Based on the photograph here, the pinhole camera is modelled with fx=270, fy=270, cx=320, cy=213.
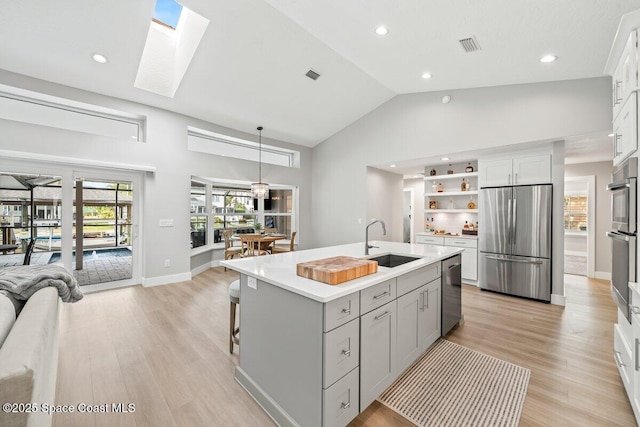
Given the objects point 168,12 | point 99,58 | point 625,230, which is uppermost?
point 168,12

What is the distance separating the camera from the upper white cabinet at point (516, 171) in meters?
4.03

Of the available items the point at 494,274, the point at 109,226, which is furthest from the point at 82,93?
the point at 494,274

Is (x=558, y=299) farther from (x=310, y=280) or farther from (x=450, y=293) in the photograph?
(x=310, y=280)

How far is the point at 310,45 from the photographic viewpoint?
3.80m

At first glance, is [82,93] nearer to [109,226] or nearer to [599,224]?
[109,226]

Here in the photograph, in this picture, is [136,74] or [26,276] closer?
[26,276]

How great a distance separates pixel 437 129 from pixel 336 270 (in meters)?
4.20

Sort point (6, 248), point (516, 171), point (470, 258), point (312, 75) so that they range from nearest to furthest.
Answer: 1. point (6, 248)
2. point (516, 171)
3. point (312, 75)
4. point (470, 258)

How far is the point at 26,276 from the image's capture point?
6.24ft

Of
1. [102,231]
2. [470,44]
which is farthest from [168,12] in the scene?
[470,44]

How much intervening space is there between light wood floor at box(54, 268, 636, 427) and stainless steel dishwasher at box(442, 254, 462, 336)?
163mm

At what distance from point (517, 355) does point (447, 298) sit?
733mm

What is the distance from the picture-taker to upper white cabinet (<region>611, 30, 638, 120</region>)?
1954 mm

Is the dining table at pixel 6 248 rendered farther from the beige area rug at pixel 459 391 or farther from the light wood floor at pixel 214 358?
the beige area rug at pixel 459 391
